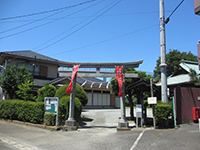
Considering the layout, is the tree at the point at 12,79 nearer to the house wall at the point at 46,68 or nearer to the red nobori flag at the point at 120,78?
the house wall at the point at 46,68

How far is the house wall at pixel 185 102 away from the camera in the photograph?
9.73m

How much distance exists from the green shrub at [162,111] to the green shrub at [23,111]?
7.15 meters

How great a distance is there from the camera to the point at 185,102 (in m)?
9.95

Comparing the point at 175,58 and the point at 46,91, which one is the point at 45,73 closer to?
the point at 46,91

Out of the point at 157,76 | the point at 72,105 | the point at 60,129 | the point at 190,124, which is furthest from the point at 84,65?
the point at 157,76

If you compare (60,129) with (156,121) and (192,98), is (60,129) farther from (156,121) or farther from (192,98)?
(192,98)

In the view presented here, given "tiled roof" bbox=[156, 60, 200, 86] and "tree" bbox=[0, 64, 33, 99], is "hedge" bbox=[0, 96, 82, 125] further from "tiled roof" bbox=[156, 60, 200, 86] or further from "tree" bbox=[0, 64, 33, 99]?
"tiled roof" bbox=[156, 60, 200, 86]

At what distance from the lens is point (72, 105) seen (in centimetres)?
1055

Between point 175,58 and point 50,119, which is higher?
point 175,58

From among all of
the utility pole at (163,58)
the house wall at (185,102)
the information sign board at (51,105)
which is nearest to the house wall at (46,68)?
the information sign board at (51,105)

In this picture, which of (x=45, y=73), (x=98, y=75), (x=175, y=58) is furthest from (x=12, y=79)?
(x=175, y=58)

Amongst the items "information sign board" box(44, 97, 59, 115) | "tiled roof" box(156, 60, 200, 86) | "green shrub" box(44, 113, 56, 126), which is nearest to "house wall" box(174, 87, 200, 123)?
"tiled roof" box(156, 60, 200, 86)

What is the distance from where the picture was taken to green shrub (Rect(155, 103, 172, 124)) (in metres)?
9.05

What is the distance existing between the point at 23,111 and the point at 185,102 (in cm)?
1081
